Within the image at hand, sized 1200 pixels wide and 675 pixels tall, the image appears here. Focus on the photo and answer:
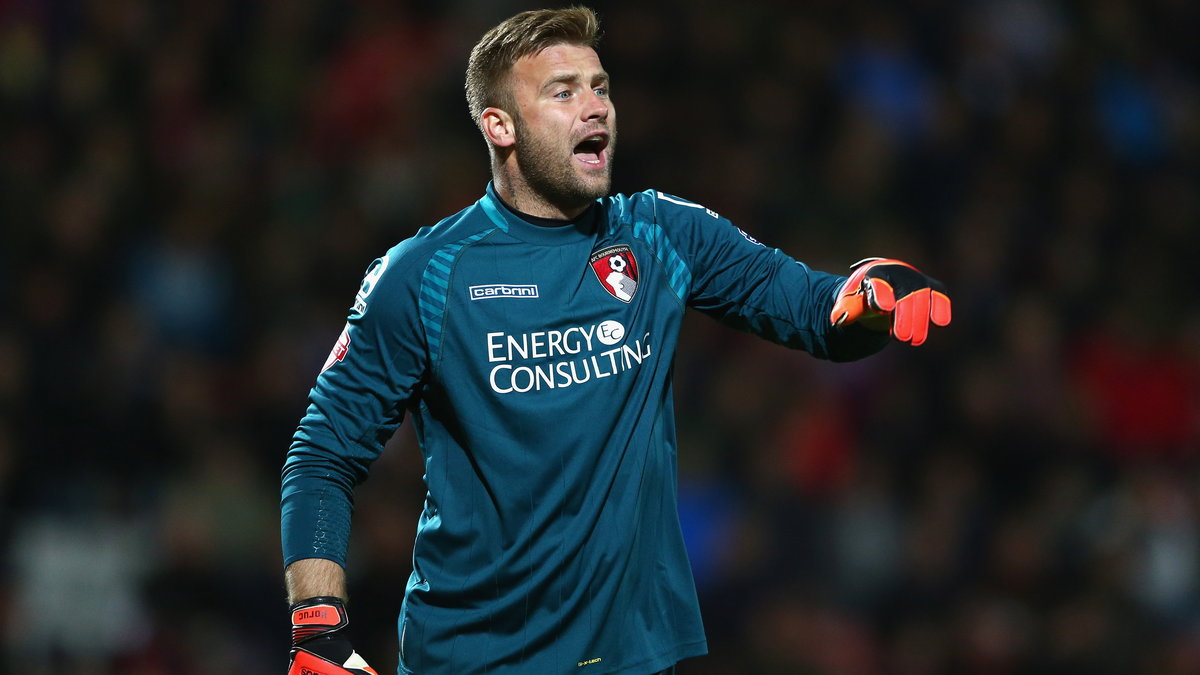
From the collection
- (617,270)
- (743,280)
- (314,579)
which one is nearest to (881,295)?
(743,280)

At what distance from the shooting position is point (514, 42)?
3.42 m

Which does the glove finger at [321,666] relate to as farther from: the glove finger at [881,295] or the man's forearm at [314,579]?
the glove finger at [881,295]

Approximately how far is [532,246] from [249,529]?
→ 13.9ft

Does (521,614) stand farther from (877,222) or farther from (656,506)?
(877,222)

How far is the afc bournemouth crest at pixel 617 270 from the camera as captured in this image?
3379 millimetres

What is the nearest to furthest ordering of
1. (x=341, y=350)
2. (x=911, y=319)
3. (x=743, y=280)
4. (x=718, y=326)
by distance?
(x=911, y=319)
(x=341, y=350)
(x=743, y=280)
(x=718, y=326)

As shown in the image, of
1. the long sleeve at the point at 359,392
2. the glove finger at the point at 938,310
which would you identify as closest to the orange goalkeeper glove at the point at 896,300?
the glove finger at the point at 938,310

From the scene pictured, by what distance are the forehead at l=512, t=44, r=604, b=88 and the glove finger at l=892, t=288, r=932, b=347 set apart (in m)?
0.89

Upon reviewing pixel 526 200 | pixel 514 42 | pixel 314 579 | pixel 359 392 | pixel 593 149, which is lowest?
pixel 314 579

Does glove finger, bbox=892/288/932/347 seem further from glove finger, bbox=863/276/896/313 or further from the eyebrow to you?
the eyebrow

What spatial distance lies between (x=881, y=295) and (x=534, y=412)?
2.59ft

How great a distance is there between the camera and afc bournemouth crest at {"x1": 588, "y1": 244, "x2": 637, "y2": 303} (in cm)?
338

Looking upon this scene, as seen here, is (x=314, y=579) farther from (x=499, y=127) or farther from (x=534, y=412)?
(x=499, y=127)

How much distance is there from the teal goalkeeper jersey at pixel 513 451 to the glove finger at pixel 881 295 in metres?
0.16
